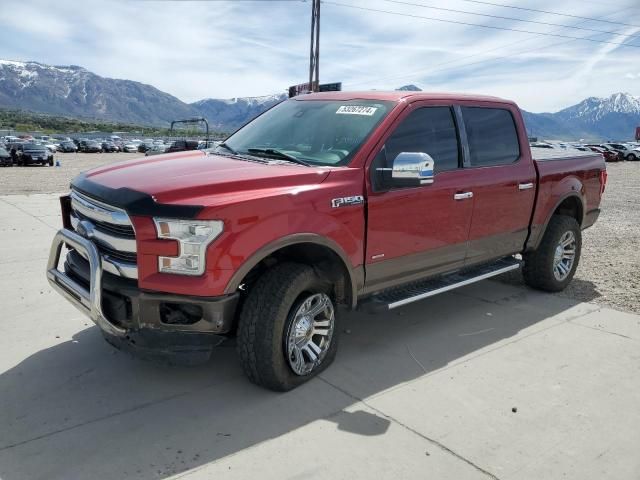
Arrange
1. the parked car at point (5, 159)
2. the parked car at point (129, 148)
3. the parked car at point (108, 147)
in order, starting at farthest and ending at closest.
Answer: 1. the parked car at point (129, 148)
2. the parked car at point (108, 147)
3. the parked car at point (5, 159)

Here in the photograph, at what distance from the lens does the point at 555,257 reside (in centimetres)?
588

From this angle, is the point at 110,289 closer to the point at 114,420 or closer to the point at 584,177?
the point at 114,420

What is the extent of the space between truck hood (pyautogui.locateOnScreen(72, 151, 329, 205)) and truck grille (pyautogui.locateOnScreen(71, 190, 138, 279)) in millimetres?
86

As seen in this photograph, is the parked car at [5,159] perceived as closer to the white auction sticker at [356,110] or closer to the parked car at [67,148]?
the parked car at [67,148]

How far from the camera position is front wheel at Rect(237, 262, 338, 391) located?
11.0 feet

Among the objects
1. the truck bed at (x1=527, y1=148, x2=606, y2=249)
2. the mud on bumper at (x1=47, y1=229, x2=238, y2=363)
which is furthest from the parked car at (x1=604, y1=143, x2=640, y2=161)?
the mud on bumper at (x1=47, y1=229, x2=238, y2=363)

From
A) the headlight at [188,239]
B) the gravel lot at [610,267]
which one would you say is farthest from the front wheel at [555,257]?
the headlight at [188,239]

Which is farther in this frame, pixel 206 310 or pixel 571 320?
pixel 571 320

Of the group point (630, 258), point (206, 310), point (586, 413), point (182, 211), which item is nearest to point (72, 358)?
point (206, 310)

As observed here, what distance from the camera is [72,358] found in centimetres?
404

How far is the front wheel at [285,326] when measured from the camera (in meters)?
3.36

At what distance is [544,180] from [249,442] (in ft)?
13.0

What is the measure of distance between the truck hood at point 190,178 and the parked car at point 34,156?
107 feet

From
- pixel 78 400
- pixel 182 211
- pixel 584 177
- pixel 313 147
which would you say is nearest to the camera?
pixel 182 211
